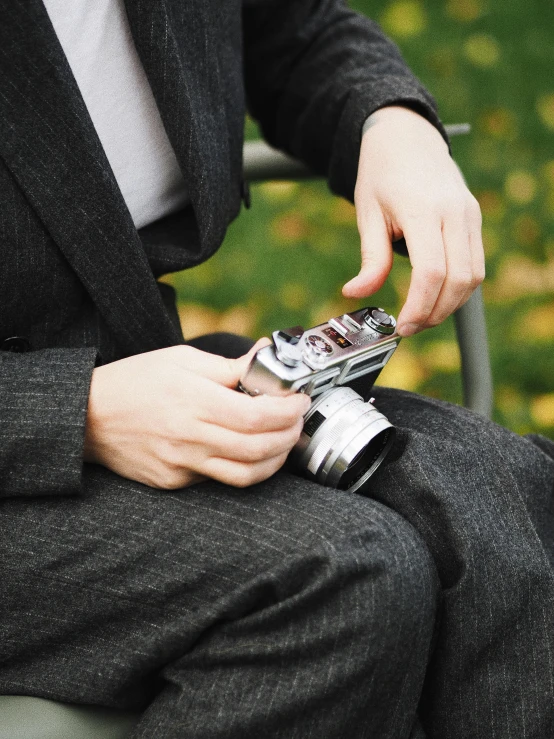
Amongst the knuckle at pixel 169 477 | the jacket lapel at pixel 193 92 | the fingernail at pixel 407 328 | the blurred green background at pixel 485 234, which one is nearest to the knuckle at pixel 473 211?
the fingernail at pixel 407 328

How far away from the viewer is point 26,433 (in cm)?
66

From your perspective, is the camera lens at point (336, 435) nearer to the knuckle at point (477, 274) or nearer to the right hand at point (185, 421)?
the right hand at point (185, 421)

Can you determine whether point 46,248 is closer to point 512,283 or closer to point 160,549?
point 160,549

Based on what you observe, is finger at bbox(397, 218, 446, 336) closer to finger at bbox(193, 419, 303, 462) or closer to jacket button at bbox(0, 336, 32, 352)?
finger at bbox(193, 419, 303, 462)

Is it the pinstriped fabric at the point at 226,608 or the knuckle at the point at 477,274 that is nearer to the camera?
the pinstriped fabric at the point at 226,608

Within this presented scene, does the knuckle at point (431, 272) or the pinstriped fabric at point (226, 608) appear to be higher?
the knuckle at point (431, 272)

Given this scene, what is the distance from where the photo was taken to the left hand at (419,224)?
29.6 inches

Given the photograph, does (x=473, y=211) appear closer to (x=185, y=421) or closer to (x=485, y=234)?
(x=185, y=421)

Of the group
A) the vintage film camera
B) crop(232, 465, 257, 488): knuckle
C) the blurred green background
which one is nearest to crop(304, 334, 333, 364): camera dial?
the vintage film camera

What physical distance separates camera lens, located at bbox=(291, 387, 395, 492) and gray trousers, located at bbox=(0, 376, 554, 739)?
24 millimetres

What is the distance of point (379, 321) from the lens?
753mm

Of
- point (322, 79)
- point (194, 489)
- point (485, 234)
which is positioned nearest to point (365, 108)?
point (322, 79)

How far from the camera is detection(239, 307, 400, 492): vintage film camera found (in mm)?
672

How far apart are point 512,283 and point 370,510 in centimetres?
110
